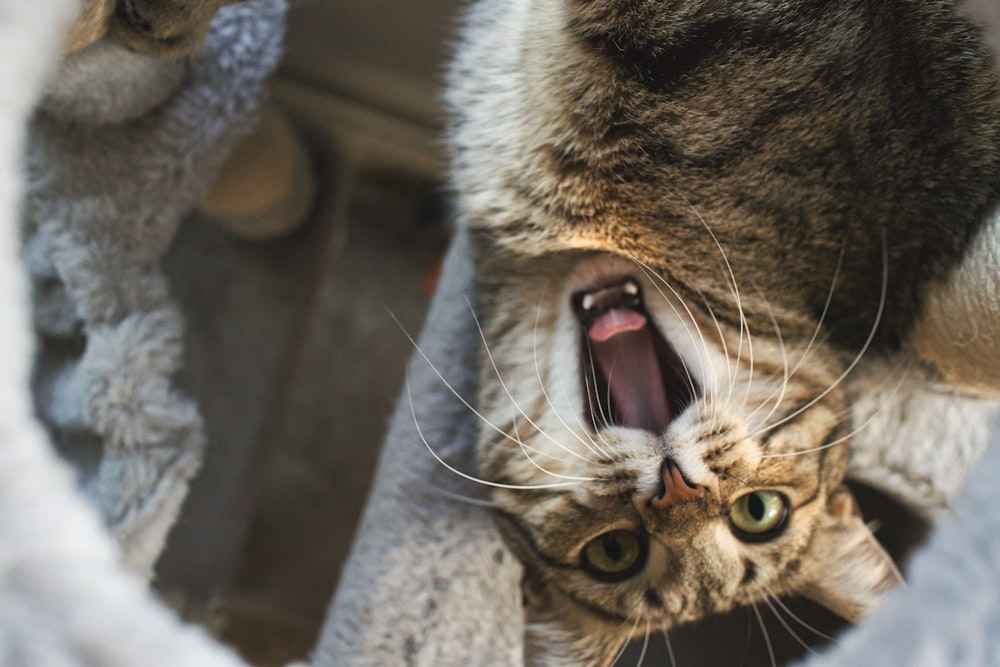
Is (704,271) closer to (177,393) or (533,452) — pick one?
(533,452)

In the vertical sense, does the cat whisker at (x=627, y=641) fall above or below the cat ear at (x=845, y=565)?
below

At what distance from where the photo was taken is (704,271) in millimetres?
612

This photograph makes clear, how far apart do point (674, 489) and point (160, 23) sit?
1.77 ft

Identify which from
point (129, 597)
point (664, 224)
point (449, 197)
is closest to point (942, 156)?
point (664, 224)

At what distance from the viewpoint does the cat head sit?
559mm

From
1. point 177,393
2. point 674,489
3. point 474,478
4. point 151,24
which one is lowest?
point 177,393

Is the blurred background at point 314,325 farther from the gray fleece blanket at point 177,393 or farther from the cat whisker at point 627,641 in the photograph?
the cat whisker at point 627,641

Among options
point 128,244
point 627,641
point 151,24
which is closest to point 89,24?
point 151,24

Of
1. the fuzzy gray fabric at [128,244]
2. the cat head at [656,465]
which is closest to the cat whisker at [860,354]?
the cat head at [656,465]

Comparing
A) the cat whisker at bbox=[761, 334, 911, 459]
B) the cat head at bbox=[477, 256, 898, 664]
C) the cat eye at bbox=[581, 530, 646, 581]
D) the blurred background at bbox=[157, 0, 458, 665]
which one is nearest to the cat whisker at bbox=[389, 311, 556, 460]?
the cat head at bbox=[477, 256, 898, 664]

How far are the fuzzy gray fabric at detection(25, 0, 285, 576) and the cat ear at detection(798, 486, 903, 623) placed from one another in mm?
569

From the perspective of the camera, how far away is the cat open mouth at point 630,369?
590 mm

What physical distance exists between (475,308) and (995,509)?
0.47 m

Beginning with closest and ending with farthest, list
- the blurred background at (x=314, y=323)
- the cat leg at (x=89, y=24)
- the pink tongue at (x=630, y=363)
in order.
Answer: the cat leg at (x=89, y=24) → the pink tongue at (x=630, y=363) → the blurred background at (x=314, y=323)
